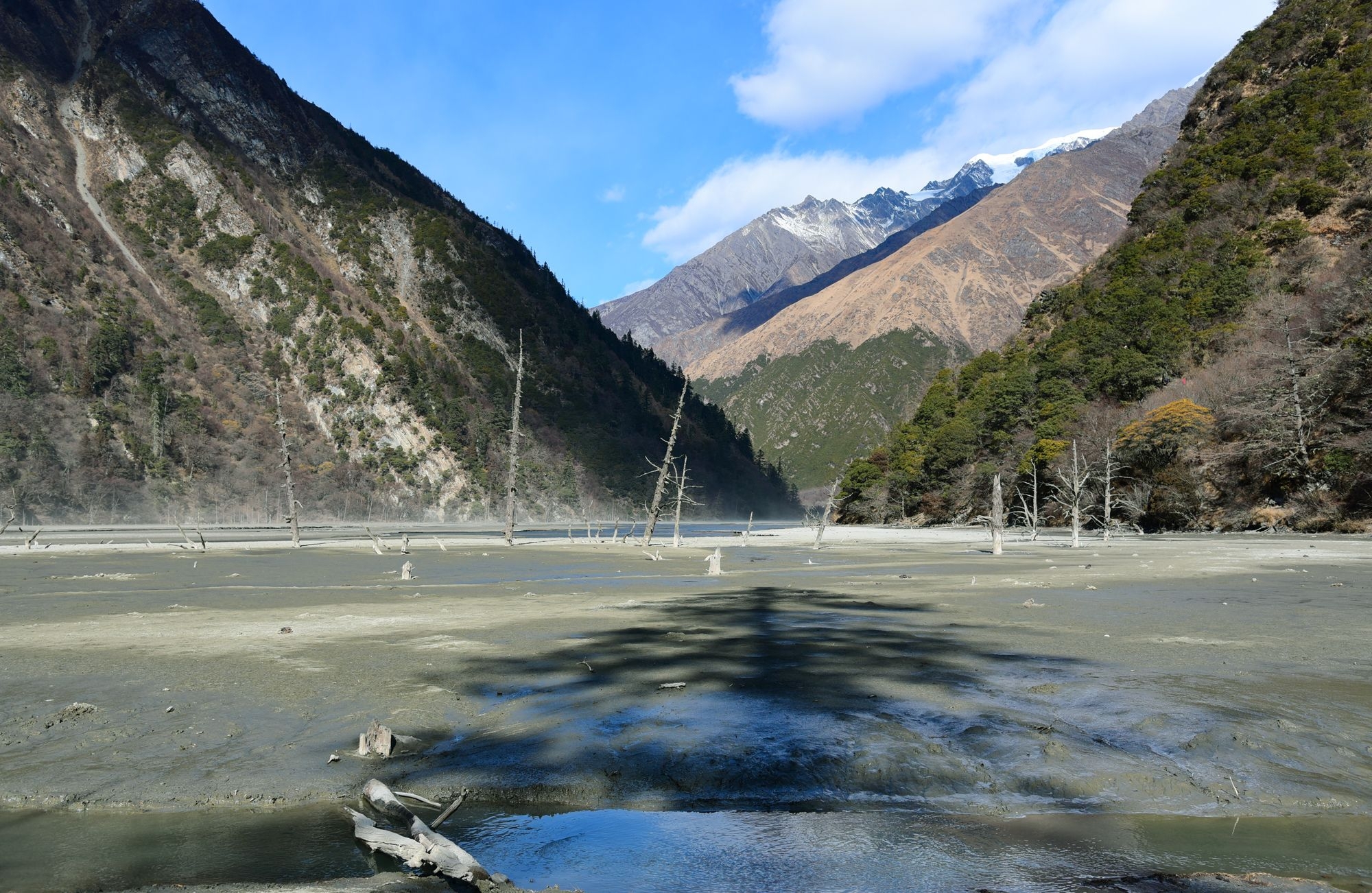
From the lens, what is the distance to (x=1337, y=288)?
5100 cm

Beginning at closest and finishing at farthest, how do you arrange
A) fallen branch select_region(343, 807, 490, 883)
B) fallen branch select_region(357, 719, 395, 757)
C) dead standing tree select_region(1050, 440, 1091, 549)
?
1. fallen branch select_region(343, 807, 490, 883)
2. fallen branch select_region(357, 719, 395, 757)
3. dead standing tree select_region(1050, 440, 1091, 549)

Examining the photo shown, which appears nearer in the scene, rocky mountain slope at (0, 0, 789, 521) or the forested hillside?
the forested hillside

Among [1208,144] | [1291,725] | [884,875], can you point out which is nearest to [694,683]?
[884,875]

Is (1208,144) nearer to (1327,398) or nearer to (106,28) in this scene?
(1327,398)

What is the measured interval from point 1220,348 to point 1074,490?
29.0 metres

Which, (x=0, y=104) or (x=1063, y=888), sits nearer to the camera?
(x=1063, y=888)

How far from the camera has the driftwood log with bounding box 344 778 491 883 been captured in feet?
16.7

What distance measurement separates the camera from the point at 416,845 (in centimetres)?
534

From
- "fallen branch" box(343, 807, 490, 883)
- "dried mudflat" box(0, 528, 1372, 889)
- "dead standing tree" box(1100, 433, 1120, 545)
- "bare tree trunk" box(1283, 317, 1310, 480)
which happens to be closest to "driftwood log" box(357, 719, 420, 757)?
"dried mudflat" box(0, 528, 1372, 889)

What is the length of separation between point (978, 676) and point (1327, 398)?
4903 centimetres

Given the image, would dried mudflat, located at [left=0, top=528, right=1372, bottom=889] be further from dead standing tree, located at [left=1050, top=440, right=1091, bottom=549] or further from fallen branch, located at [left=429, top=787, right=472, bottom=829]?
dead standing tree, located at [left=1050, top=440, right=1091, bottom=549]

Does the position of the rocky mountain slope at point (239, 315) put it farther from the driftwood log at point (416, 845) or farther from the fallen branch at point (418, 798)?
the driftwood log at point (416, 845)

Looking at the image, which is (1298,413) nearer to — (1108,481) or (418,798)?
(1108,481)

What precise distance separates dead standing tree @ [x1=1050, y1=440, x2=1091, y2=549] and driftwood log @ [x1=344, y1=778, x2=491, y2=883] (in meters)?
42.9
